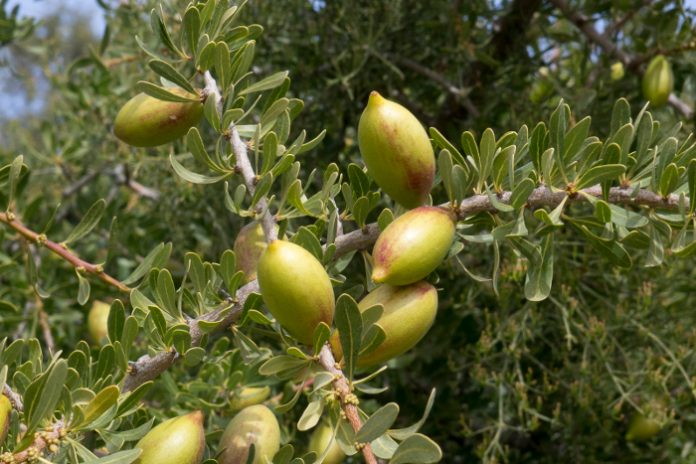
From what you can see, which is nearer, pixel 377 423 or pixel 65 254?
pixel 377 423

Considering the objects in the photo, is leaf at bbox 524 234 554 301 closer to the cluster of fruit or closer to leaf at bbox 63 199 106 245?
the cluster of fruit

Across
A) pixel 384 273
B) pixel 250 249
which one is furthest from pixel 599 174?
pixel 250 249

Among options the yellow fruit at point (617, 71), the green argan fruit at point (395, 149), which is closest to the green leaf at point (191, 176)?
the green argan fruit at point (395, 149)

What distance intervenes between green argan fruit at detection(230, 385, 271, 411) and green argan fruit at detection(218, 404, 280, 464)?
0.22 meters

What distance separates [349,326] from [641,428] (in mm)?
925

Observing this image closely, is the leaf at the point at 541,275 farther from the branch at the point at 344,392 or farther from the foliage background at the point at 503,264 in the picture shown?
the foliage background at the point at 503,264

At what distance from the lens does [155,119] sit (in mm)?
883

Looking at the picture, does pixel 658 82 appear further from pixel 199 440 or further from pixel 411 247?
pixel 199 440

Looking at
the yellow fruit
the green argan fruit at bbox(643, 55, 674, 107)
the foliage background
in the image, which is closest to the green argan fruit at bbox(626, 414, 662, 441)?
the foliage background

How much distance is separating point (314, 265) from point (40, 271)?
3.78ft

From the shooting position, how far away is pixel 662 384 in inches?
52.3

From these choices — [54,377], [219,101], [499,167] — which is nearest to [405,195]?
[499,167]

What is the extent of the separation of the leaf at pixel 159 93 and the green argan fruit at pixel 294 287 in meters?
0.23

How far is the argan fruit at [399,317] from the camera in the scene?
720mm
